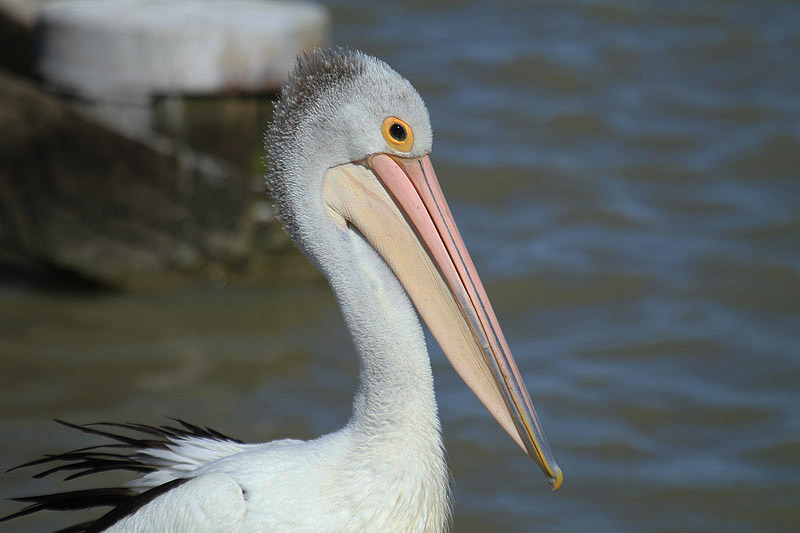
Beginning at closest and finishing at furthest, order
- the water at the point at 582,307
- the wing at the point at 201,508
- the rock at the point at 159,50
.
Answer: the wing at the point at 201,508, the water at the point at 582,307, the rock at the point at 159,50

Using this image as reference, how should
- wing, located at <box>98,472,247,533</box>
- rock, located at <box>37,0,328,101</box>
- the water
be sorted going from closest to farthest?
wing, located at <box>98,472,247,533</box>
the water
rock, located at <box>37,0,328,101</box>

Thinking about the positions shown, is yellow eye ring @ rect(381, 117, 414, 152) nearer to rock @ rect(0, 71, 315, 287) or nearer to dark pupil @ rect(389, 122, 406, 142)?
dark pupil @ rect(389, 122, 406, 142)

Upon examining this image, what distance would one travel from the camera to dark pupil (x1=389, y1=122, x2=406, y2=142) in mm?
2475

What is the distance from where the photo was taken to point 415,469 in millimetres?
2453

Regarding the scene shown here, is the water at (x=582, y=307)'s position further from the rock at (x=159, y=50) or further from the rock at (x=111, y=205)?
the rock at (x=159, y=50)

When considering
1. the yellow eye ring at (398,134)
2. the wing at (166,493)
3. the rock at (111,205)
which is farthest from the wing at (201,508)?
the rock at (111,205)

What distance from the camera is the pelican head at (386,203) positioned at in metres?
2.46

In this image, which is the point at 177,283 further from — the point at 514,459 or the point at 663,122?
the point at 663,122

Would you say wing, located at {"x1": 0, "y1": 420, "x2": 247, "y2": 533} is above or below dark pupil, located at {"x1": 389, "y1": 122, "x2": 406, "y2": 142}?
below

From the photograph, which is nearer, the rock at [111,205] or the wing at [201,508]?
the wing at [201,508]

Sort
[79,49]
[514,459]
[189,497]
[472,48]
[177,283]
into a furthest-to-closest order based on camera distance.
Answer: [472,48] < [177,283] < [79,49] < [514,459] < [189,497]

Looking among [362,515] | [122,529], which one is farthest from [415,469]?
[122,529]

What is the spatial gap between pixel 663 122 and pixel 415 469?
5557mm

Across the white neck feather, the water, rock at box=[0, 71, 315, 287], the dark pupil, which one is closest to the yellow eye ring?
the dark pupil
